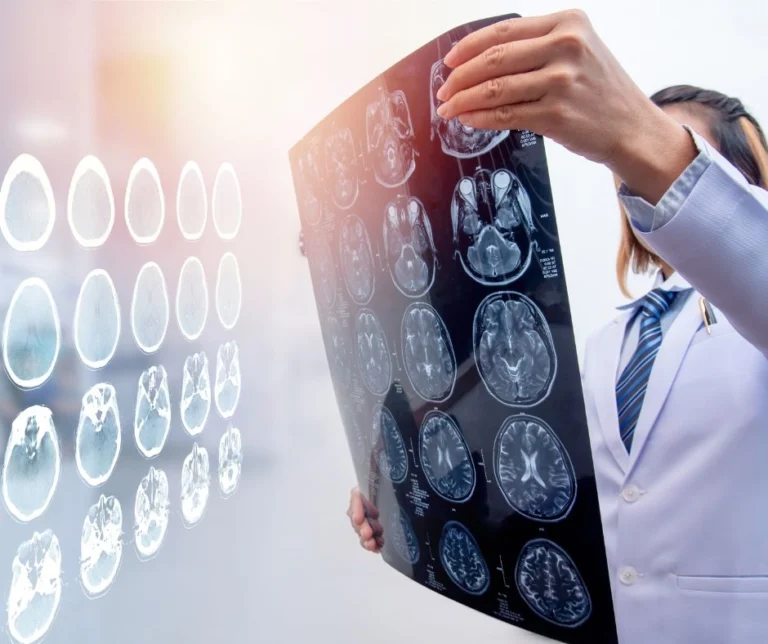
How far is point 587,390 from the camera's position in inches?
35.9

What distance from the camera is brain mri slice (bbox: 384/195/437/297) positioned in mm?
708

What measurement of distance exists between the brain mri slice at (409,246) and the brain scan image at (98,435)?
334 mm

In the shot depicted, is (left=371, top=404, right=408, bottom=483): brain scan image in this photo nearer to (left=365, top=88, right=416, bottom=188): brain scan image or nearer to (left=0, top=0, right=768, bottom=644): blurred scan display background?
(left=0, top=0, right=768, bottom=644): blurred scan display background

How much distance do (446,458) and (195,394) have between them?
0.32 meters

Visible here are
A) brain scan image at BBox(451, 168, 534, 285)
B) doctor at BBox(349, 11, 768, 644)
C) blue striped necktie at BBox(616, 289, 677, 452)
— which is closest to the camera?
doctor at BBox(349, 11, 768, 644)

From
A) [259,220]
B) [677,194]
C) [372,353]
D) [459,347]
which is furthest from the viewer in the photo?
[259,220]

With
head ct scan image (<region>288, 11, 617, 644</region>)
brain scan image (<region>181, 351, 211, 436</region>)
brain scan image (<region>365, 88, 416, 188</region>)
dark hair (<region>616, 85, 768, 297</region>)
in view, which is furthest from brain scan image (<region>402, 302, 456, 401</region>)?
dark hair (<region>616, 85, 768, 297</region>)

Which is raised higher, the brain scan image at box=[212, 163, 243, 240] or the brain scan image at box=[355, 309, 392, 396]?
the brain scan image at box=[212, 163, 243, 240]

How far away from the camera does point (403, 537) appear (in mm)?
854

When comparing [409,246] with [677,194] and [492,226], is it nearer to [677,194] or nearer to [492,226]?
[492,226]

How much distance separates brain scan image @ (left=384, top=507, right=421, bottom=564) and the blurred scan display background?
144 mm

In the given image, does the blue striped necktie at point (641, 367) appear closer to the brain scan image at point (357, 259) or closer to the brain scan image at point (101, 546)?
the brain scan image at point (357, 259)

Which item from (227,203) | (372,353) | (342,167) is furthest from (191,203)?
(372,353)

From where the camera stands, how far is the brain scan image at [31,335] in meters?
0.51
